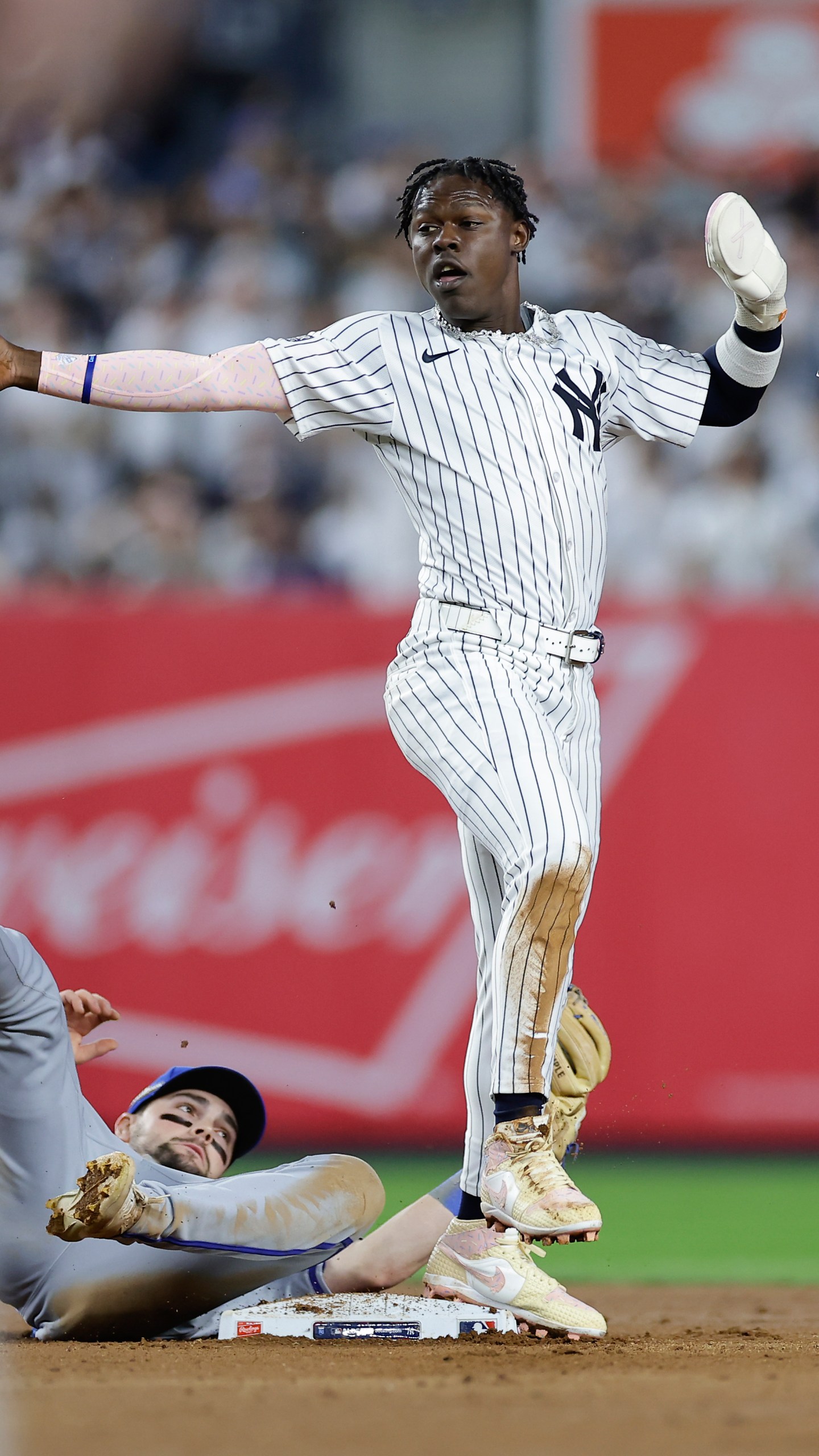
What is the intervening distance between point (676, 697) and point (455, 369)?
11.0 feet

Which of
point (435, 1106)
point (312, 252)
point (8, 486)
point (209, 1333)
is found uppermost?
point (312, 252)

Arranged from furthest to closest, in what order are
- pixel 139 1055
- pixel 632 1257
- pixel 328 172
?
pixel 328 172 < pixel 139 1055 < pixel 632 1257

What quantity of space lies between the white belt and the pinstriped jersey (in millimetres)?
20

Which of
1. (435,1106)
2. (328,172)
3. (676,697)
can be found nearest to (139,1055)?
(435,1106)

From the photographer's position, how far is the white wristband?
327 cm

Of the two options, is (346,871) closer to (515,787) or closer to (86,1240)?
(86,1240)

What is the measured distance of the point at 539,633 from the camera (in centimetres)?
306

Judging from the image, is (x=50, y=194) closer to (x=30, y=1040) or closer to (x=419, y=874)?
(x=419, y=874)

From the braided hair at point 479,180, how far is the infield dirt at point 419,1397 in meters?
2.03

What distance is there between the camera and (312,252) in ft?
26.9

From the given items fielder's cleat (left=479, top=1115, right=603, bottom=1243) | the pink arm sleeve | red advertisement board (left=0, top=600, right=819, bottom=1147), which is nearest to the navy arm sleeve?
the pink arm sleeve

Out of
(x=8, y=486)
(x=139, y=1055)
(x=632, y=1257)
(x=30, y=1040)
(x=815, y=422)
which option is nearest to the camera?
(x=30, y=1040)

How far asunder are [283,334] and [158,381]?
472 cm

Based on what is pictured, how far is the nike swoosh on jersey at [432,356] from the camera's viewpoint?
3145 millimetres
